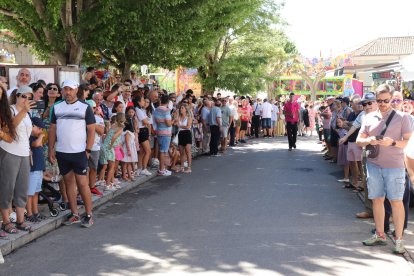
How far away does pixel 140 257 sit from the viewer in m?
5.82

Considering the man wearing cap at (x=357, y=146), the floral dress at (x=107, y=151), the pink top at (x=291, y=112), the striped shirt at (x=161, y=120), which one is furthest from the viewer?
the pink top at (x=291, y=112)

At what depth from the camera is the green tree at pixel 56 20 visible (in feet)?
41.2

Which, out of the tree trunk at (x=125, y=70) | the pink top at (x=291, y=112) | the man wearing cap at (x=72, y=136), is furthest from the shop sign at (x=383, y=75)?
the man wearing cap at (x=72, y=136)

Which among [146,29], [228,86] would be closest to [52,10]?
[146,29]

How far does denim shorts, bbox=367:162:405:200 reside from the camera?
19.6 ft

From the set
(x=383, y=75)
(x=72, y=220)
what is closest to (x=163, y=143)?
(x=72, y=220)

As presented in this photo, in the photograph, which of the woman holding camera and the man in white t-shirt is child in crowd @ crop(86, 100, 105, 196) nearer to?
the woman holding camera

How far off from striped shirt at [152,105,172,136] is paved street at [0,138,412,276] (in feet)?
4.96

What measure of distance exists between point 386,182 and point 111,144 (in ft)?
17.2

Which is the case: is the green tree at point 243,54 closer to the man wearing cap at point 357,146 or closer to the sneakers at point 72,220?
the man wearing cap at point 357,146

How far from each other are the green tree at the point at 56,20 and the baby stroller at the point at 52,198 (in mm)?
5373

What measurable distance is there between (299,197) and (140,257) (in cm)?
448

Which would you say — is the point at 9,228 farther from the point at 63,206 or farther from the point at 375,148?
the point at 375,148

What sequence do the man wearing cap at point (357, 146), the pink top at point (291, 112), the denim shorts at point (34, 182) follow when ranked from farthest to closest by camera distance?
the pink top at point (291, 112)
the man wearing cap at point (357, 146)
the denim shorts at point (34, 182)
